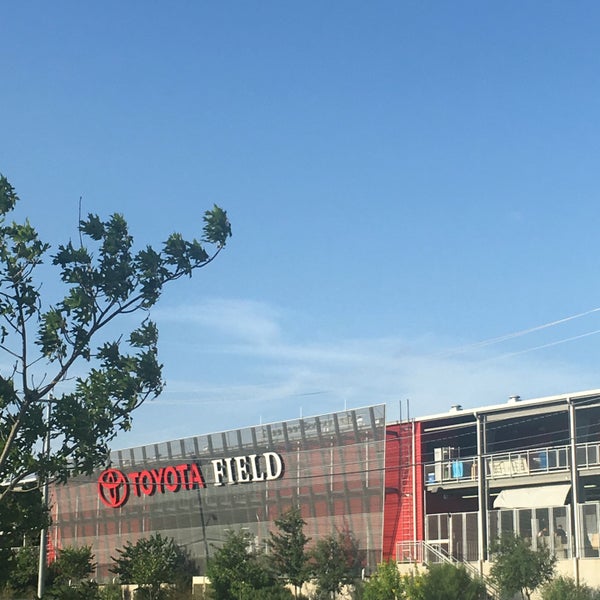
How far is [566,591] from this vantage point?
40.7 metres

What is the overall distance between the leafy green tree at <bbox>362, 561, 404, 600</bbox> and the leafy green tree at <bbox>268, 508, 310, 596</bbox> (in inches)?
242

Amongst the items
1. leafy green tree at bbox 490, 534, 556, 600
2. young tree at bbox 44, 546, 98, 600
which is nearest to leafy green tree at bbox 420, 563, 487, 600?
leafy green tree at bbox 490, 534, 556, 600

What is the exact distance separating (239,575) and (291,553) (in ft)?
10.1

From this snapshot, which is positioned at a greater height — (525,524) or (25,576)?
(525,524)

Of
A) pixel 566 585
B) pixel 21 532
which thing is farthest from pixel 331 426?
pixel 21 532

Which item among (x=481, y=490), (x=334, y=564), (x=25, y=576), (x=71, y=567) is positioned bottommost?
(x=25, y=576)

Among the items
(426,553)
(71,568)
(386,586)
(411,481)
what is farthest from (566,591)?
(71,568)

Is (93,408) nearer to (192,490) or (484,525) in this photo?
(484,525)

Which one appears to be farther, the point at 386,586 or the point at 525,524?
the point at 525,524

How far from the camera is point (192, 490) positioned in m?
67.1

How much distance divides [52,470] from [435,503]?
113ft

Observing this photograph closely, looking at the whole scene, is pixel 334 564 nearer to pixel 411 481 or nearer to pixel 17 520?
pixel 411 481

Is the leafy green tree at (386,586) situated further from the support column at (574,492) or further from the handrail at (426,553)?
the support column at (574,492)

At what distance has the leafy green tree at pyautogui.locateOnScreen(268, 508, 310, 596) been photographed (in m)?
53.1
